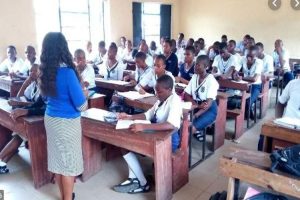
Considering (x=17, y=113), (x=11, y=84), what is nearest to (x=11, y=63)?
(x=11, y=84)

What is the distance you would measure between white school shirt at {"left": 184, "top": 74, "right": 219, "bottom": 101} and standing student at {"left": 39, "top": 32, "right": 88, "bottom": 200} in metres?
1.55

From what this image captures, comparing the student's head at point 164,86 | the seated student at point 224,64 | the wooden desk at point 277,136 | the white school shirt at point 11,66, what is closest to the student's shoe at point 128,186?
the student's head at point 164,86

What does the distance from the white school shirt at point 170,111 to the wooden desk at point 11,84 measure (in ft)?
8.73

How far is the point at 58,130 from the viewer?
2.22m

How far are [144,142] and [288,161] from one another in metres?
1.06

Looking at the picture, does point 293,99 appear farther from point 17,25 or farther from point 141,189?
point 17,25

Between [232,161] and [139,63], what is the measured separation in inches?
91.8

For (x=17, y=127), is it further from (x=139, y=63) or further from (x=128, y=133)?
(x=139, y=63)

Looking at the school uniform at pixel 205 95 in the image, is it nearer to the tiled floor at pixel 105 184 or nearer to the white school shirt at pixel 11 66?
the tiled floor at pixel 105 184

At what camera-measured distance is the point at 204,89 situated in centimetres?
335

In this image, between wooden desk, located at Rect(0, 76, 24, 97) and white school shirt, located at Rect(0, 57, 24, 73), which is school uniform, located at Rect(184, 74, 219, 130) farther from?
white school shirt, located at Rect(0, 57, 24, 73)

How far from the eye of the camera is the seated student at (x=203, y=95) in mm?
3318

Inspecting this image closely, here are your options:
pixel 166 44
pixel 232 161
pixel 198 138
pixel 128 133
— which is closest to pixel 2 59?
pixel 166 44

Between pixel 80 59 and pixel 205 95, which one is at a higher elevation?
pixel 80 59
